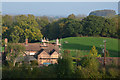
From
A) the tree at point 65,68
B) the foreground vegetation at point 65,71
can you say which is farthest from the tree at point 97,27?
the tree at point 65,68

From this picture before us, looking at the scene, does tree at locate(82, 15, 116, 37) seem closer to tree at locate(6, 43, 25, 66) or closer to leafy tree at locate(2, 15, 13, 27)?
leafy tree at locate(2, 15, 13, 27)

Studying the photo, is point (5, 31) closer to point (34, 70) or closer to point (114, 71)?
point (34, 70)

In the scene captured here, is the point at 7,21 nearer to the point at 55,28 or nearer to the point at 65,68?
the point at 55,28

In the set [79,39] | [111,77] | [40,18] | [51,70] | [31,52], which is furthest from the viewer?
[40,18]

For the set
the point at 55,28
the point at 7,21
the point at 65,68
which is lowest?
the point at 65,68

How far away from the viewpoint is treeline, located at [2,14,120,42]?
23.0 metres

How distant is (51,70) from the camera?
24.7ft

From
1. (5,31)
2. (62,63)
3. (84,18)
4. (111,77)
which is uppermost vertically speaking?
(84,18)

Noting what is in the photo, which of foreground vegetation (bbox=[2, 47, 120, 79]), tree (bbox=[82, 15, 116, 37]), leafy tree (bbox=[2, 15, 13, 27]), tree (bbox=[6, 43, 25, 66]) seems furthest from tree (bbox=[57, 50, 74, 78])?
leafy tree (bbox=[2, 15, 13, 27])

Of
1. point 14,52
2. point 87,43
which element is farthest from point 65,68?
point 87,43

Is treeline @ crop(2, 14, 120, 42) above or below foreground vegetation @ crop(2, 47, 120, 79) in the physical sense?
above

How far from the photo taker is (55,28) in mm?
27438

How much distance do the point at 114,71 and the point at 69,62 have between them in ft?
5.74

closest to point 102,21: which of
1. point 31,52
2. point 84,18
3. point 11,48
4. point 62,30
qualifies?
point 84,18
